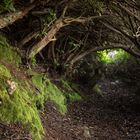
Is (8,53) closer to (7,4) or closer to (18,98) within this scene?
(7,4)

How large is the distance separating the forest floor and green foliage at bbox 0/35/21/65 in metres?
1.15

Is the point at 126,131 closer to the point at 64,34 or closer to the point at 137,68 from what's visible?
the point at 64,34

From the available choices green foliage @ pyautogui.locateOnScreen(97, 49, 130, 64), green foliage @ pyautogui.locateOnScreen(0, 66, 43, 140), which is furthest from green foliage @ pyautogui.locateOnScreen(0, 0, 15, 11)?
green foliage @ pyautogui.locateOnScreen(97, 49, 130, 64)

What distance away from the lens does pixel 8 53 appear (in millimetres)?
7387

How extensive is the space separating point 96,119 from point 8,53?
10.5ft

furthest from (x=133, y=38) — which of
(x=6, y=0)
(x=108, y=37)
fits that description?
(x=6, y=0)

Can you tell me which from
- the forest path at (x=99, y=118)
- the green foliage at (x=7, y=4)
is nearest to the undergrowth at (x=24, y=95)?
the forest path at (x=99, y=118)

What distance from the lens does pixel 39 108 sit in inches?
283

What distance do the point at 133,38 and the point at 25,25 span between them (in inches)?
108

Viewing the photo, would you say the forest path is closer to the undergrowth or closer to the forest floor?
the forest floor

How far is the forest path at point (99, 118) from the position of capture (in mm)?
7205

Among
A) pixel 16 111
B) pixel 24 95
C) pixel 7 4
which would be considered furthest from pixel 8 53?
pixel 16 111

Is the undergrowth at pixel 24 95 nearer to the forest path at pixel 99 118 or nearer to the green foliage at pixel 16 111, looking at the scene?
the green foliage at pixel 16 111

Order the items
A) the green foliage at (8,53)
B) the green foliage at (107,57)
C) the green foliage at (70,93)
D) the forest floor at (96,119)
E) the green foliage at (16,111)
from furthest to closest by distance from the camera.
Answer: the green foliage at (107,57)
the green foliage at (70,93)
the green foliage at (8,53)
the forest floor at (96,119)
the green foliage at (16,111)
